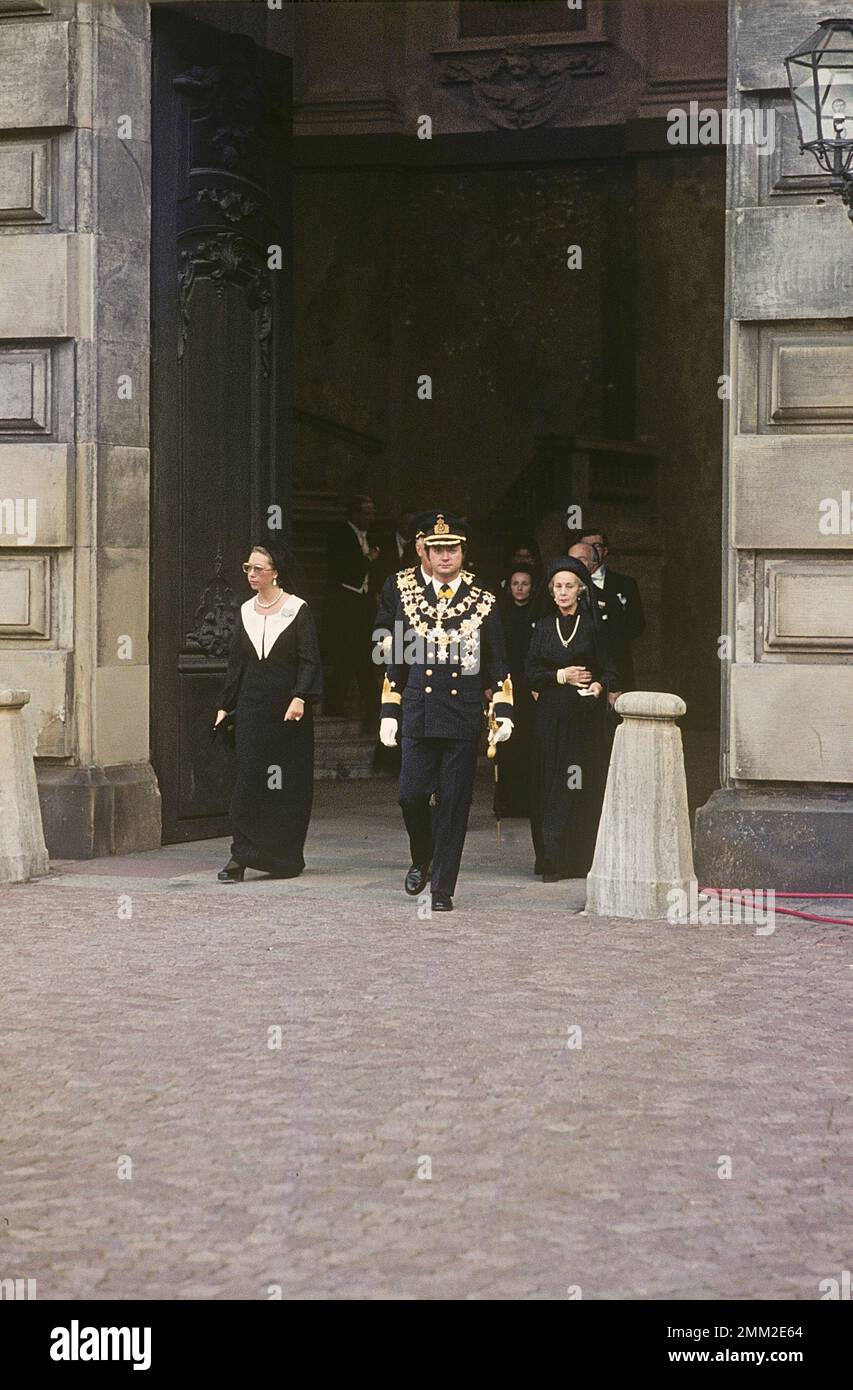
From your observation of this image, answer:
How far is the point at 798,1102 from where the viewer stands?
6.47m

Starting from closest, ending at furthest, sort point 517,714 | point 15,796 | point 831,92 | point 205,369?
point 831,92
point 15,796
point 205,369
point 517,714

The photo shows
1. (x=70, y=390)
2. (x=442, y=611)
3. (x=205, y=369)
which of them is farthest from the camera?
(x=205, y=369)

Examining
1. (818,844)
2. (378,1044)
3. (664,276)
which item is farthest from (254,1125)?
(664,276)

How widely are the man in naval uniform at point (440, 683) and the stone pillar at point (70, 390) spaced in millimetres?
2272

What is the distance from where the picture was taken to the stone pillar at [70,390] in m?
12.4

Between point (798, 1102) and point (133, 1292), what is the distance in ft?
8.22

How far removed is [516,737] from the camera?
1434 cm

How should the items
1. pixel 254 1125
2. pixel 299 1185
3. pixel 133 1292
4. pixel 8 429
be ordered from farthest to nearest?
pixel 8 429 < pixel 254 1125 < pixel 299 1185 < pixel 133 1292

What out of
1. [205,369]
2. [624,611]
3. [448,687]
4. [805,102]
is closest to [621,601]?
[624,611]

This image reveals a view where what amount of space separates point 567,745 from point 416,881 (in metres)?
1.45

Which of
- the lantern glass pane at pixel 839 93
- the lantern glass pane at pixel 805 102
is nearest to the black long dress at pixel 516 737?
the lantern glass pane at pixel 805 102

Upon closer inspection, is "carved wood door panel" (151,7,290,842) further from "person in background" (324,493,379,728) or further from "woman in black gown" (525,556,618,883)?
"person in background" (324,493,379,728)

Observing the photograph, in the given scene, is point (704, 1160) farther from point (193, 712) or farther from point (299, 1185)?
point (193, 712)

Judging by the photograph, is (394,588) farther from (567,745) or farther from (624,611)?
(624,611)
